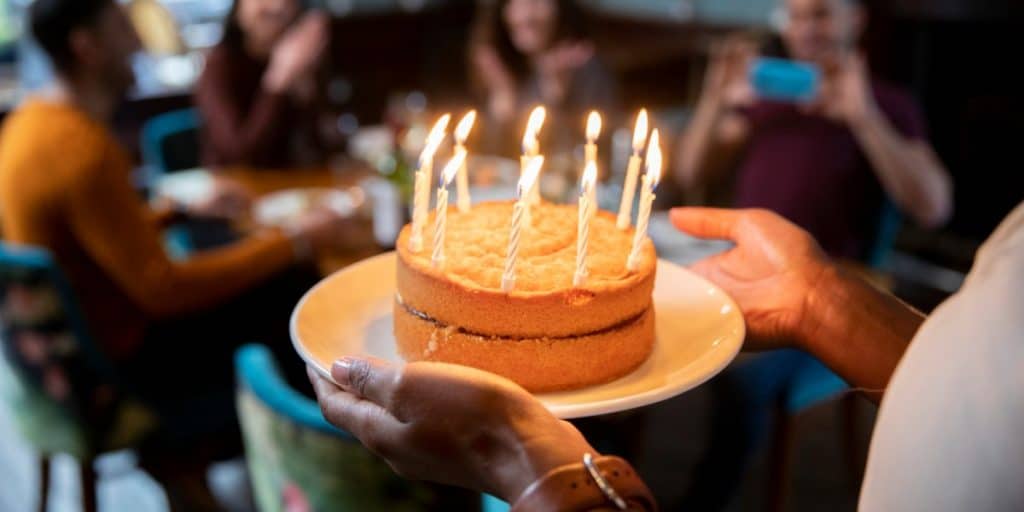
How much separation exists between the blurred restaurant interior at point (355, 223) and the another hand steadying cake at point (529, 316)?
473mm

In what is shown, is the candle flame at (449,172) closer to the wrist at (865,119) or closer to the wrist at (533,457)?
the wrist at (533,457)

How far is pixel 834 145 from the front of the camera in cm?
272

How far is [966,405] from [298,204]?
8.02 ft

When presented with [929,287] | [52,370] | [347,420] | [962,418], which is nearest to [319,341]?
[347,420]

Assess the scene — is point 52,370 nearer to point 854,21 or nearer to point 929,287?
point 854,21

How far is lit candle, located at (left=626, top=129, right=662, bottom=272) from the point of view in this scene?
1073 mm

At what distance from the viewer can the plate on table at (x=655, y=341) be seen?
983 millimetres

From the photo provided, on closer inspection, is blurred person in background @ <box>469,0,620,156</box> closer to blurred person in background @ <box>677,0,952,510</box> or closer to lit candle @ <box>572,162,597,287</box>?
blurred person in background @ <box>677,0,952,510</box>

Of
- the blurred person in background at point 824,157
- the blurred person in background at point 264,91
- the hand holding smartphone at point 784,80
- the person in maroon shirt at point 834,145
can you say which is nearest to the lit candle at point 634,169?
the blurred person in background at point 824,157

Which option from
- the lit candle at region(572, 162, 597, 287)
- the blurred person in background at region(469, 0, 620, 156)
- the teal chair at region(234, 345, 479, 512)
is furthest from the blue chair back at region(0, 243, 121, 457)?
the blurred person in background at region(469, 0, 620, 156)

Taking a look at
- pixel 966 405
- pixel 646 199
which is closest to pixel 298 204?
pixel 646 199

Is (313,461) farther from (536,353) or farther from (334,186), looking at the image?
(334,186)

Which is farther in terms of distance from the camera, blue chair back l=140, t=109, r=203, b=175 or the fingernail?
blue chair back l=140, t=109, r=203, b=175

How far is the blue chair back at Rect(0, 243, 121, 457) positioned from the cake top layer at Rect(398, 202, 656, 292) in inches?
52.1
